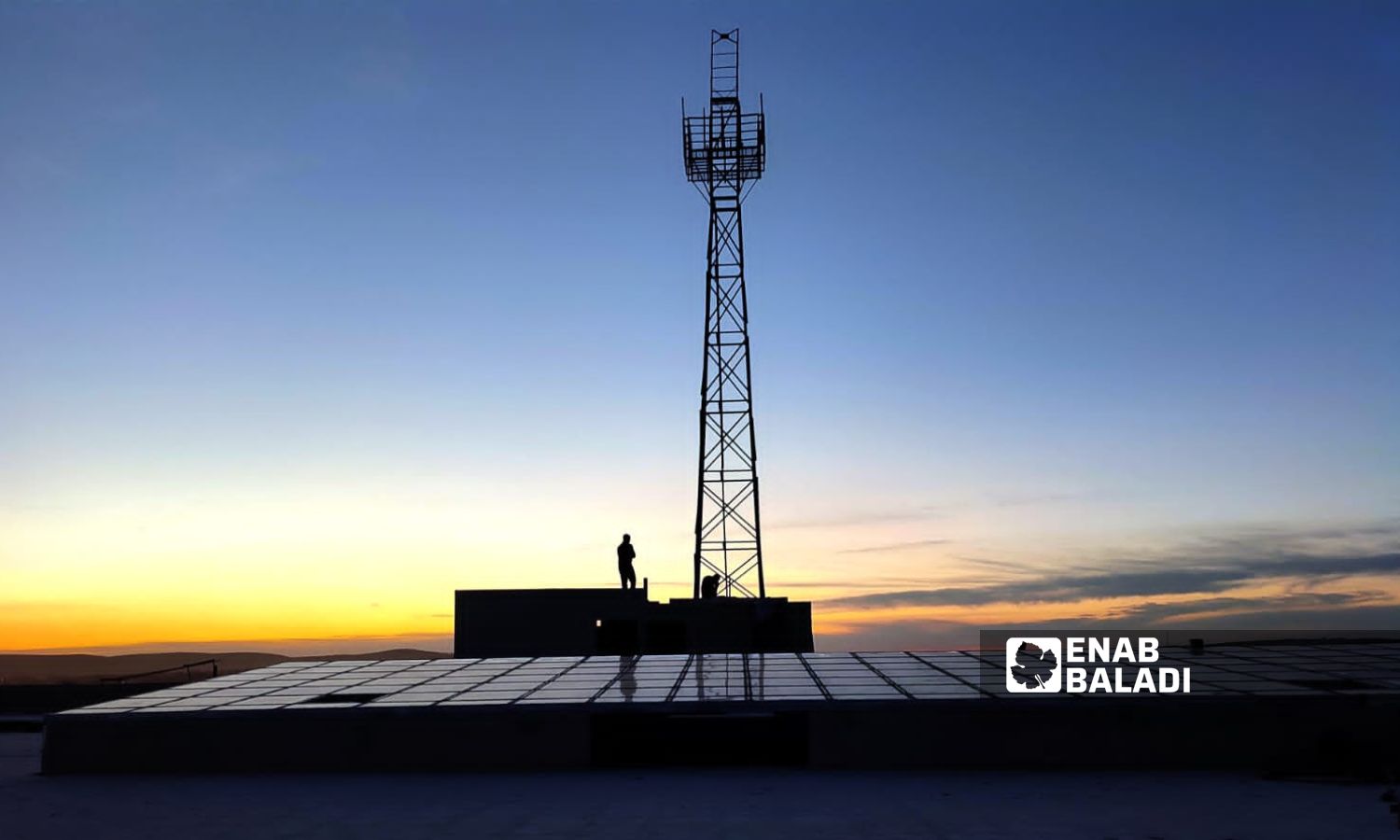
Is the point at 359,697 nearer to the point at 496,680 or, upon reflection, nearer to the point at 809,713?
the point at 496,680

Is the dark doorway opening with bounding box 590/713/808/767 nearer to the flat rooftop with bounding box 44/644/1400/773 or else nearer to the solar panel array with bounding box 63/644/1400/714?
the flat rooftop with bounding box 44/644/1400/773

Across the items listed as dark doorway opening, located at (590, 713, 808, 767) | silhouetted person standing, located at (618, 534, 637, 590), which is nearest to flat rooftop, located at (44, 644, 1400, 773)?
dark doorway opening, located at (590, 713, 808, 767)

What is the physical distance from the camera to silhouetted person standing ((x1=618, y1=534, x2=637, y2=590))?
53.0m

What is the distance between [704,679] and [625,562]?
804 inches

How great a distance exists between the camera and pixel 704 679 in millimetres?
32969

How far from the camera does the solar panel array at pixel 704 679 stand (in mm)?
29969

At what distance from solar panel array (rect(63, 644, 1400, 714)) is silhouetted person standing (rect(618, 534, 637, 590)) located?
13078mm

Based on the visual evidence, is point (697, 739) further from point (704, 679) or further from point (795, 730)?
point (795, 730)

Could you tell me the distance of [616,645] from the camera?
52688mm

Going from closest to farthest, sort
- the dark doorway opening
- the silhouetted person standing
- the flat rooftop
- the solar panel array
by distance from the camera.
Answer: the flat rooftop < the solar panel array < the dark doorway opening < the silhouetted person standing

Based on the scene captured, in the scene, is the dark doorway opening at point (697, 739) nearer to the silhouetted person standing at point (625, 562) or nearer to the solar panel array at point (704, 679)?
the solar panel array at point (704, 679)

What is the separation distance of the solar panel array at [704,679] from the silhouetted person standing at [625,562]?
13.1 metres

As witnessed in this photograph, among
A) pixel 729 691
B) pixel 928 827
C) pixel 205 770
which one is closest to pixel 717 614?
pixel 729 691

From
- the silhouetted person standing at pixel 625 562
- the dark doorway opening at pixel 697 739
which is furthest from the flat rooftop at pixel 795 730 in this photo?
the silhouetted person standing at pixel 625 562
